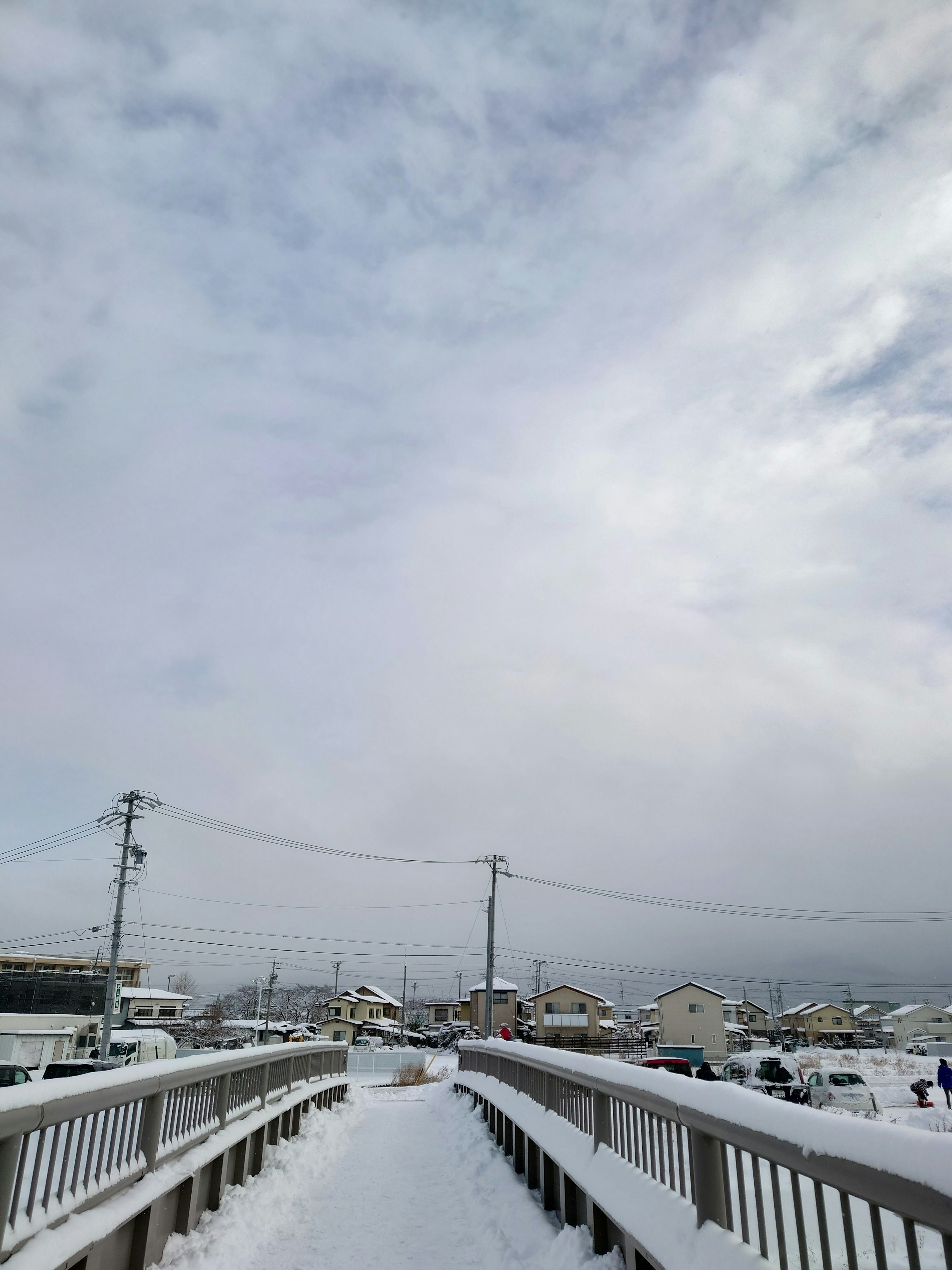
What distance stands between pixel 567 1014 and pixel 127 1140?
71.1 m

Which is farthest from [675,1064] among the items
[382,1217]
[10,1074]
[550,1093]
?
[382,1217]

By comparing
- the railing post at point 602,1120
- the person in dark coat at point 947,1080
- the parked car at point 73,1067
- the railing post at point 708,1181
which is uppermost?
the railing post at point 708,1181

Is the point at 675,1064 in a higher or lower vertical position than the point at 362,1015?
higher

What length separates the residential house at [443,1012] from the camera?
95.1 metres

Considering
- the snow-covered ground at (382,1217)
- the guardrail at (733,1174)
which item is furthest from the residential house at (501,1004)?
the guardrail at (733,1174)

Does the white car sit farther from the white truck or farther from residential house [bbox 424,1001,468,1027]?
residential house [bbox 424,1001,468,1027]

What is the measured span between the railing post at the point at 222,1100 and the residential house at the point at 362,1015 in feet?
245

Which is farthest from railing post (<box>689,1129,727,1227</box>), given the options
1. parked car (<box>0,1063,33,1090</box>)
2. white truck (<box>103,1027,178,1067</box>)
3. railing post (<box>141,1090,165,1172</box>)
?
white truck (<box>103,1027,178,1067</box>)

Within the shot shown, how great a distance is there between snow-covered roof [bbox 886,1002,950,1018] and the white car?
76.8m

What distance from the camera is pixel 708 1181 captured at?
3381 millimetres

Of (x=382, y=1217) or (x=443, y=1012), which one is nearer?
(x=382, y=1217)

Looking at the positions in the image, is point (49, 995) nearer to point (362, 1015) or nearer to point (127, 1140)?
point (362, 1015)

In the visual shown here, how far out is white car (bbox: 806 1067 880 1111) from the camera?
850 inches

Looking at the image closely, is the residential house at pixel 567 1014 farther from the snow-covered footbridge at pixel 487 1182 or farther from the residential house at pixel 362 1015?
the snow-covered footbridge at pixel 487 1182
